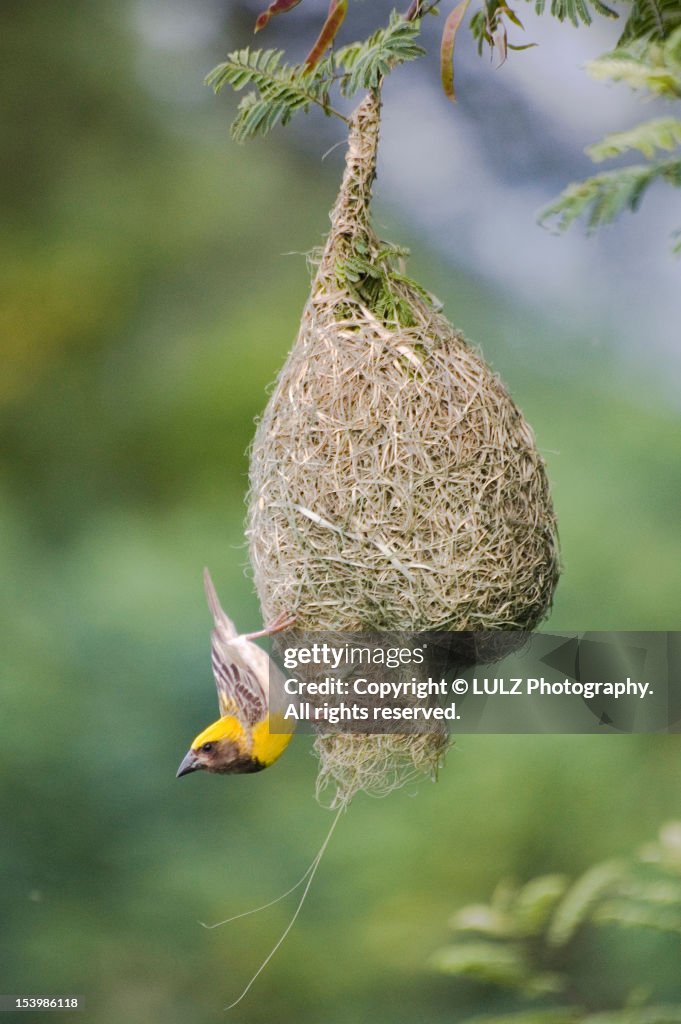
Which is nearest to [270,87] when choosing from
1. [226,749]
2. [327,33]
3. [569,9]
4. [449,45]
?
[327,33]

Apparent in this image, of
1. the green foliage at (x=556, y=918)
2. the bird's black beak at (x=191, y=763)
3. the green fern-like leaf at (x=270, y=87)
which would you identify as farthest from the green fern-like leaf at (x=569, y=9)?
the bird's black beak at (x=191, y=763)

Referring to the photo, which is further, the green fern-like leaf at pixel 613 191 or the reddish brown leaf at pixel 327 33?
the reddish brown leaf at pixel 327 33

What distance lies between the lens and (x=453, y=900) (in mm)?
2480

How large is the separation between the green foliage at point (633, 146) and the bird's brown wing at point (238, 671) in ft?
2.93

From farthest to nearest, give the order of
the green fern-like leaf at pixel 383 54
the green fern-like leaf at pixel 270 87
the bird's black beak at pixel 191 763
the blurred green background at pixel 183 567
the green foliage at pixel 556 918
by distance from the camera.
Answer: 1. the blurred green background at pixel 183 567
2. the bird's black beak at pixel 191 763
3. the green fern-like leaf at pixel 270 87
4. the green fern-like leaf at pixel 383 54
5. the green foliage at pixel 556 918

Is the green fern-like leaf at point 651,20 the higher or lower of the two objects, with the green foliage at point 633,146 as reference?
higher

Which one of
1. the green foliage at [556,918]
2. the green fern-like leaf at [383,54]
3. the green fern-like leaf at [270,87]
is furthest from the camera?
the green fern-like leaf at [270,87]

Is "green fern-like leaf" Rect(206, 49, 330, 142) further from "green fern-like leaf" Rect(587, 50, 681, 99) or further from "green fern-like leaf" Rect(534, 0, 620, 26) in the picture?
"green fern-like leaf" Rect(587, 50, 681, 99)

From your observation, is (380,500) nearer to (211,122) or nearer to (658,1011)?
(658,1011)

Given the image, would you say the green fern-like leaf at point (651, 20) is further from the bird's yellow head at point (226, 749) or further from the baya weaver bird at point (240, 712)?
the bird's yellow head at point (226, 749)

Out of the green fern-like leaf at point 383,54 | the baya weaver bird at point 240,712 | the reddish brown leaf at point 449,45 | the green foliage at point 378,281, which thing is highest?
the reddish brown leaf at point 449,45

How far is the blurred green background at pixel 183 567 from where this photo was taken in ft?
8.21

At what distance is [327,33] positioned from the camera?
1.56 m

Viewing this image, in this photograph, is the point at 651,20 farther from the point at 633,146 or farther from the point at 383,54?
the point at 633,146
